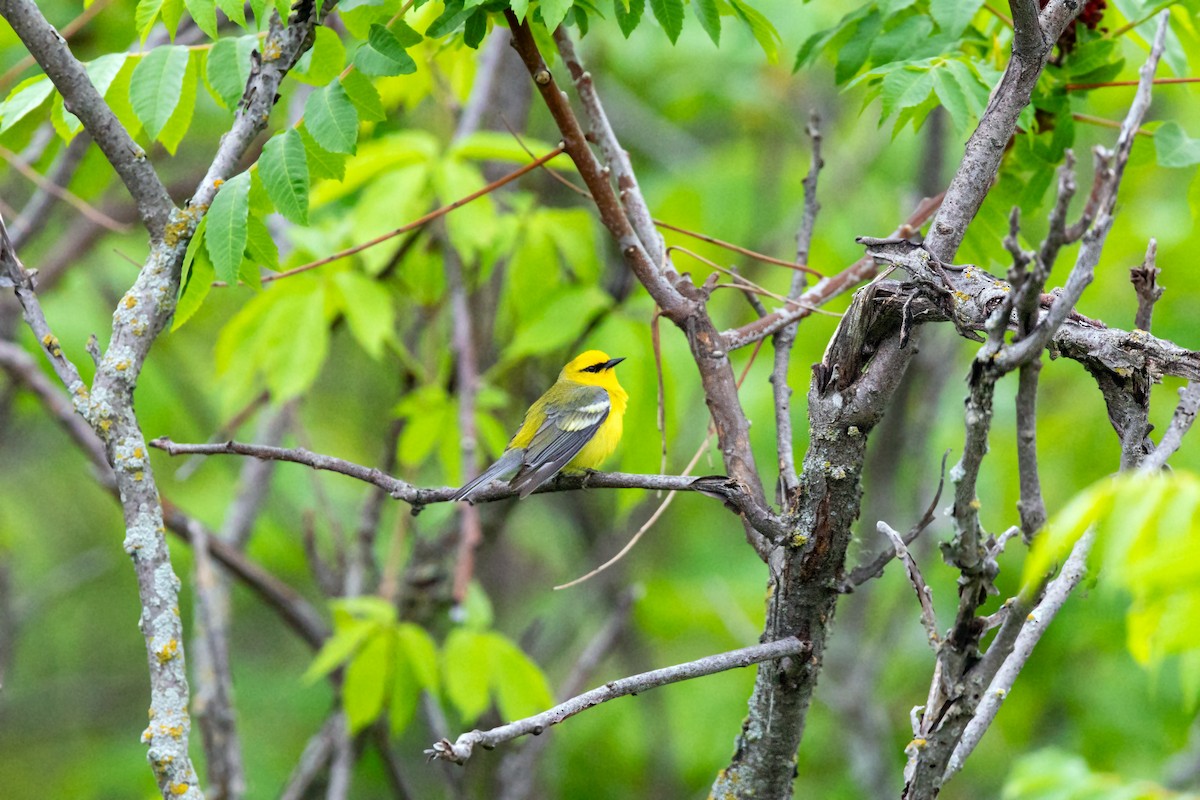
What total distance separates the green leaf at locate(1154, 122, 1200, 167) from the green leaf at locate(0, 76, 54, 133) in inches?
127

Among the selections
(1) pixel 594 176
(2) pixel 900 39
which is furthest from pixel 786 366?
(2) pixel 900 39

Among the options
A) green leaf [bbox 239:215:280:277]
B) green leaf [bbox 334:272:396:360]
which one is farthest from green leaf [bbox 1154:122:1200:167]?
green leaf [bbox 334:272:396:360]

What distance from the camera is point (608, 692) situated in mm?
2168

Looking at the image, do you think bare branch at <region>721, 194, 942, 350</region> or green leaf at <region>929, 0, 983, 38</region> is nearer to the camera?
green leaf at <region>929, 0, 983, 38</region>

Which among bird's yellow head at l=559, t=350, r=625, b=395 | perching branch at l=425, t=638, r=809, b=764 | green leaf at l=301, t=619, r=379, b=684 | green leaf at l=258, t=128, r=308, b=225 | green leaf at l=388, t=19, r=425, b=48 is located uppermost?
bird's yellow head at l=559, t=350, r=625, b=395

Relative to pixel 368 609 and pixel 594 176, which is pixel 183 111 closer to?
pixel 594 176

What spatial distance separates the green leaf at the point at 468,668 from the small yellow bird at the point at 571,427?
74cm

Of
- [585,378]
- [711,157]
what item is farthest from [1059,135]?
[711,157]

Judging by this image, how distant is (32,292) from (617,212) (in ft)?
4.97

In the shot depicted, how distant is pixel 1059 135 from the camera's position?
10.8 feet

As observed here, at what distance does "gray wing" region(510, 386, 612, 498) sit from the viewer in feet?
14.6

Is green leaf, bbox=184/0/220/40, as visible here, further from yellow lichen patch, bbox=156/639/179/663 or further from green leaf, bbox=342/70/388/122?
yellow lichen patch, bbox=156/639/179/663

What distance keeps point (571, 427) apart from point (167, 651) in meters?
2.82

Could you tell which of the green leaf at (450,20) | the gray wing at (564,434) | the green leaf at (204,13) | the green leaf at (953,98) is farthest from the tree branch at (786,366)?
the green leaf at (204,13)
